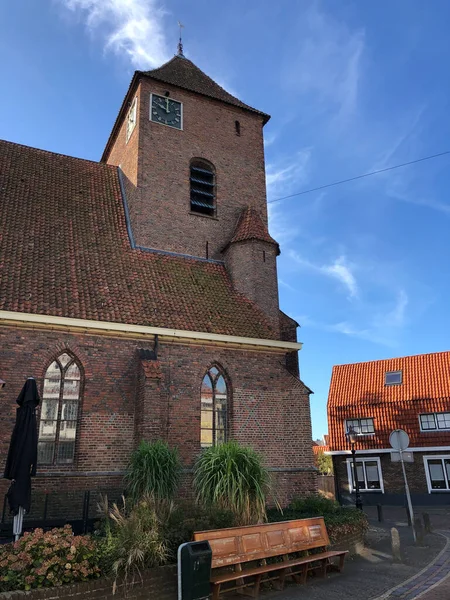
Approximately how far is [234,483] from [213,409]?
181 inches

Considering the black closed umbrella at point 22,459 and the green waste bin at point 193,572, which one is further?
the black closed umbrella at point 22,459

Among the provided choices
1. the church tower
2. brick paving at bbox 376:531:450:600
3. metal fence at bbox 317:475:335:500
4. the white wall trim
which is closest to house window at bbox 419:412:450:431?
the white wall trim

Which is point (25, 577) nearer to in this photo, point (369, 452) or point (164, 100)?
point (164, 100)

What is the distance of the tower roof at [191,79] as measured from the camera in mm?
20586

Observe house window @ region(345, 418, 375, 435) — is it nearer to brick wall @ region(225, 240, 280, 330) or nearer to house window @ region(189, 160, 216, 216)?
brick wall @ region(225, 240, 280, 330)

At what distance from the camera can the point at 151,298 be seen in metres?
14.9

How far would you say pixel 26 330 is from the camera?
12422 millimetres

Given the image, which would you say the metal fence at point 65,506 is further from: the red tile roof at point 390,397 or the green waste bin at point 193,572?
the red tile roof at point 390,397

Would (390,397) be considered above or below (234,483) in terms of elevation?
above

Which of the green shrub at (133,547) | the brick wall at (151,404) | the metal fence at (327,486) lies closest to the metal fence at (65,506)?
the brick wall at (151,404)

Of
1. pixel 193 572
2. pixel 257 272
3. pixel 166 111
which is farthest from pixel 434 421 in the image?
pixel 193 572

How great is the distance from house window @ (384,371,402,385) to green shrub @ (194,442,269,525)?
67.2 feet

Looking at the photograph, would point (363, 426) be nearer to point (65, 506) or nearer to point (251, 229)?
point (251, 229)

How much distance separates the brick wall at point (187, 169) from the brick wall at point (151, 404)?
16.8 ft
